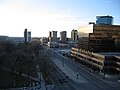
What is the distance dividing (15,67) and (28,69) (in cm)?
507

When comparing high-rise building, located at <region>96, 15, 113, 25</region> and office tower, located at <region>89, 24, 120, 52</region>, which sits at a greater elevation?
high-rise building, located at <region>96, 15, 113, 25</region>

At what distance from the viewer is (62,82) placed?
247 feet

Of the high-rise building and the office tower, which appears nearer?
the office tower

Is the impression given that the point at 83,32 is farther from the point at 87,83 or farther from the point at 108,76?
the point at 87,83

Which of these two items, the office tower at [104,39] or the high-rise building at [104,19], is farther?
the high-rise building at [104,19]

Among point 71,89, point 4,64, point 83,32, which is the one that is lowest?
point 71,89

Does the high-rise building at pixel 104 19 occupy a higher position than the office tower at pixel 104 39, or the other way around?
the high-rise building at pixel 104 19

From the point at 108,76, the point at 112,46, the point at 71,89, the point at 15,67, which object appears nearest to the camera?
the point at 71,89

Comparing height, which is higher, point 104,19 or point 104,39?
point 104,19

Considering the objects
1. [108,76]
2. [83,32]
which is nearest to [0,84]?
[108,76]

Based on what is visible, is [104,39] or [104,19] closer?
[104,39]

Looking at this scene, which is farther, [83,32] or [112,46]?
[83,32]

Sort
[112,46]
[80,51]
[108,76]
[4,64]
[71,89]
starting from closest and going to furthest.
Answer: [71,89] < [4,64] < [108,76] < [112,46] < [80,51]

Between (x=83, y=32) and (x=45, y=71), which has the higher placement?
(x=83, y=32)
